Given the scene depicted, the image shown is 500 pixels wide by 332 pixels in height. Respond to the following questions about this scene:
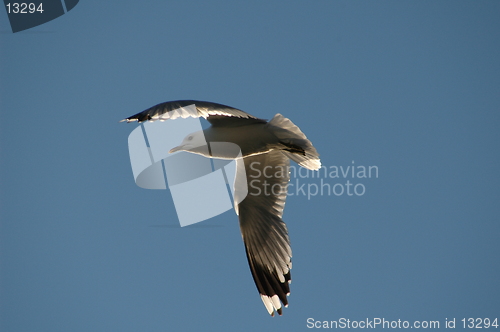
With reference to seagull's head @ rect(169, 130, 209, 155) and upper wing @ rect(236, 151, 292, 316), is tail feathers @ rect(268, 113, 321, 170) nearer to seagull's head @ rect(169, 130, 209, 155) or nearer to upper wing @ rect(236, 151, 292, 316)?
upper wing @ rect(236, 151, 292, 316)

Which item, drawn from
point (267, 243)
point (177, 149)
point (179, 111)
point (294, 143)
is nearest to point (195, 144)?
point (177, 149)

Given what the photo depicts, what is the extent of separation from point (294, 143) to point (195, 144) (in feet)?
2.89

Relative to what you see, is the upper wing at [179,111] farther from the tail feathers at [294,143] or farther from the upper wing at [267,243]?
the upper wing at [267,243]

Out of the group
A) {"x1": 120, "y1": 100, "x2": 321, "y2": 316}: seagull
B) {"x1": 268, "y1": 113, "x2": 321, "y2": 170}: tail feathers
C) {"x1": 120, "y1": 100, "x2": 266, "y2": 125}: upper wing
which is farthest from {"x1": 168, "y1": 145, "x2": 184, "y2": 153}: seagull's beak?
{"x1": 120, "y1": 100, "x2": 266, "y2": 125}: upper wing

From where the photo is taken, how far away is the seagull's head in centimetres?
496

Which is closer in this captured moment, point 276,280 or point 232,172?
point 276,280

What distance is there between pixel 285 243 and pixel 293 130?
1.05 m

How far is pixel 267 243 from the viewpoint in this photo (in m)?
5.24

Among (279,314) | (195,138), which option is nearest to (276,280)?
(279,314)

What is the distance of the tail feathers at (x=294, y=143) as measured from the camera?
4.89 m

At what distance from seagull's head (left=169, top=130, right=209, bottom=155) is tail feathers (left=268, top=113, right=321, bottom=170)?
611 millimetres

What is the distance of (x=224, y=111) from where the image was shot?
4.00 meters

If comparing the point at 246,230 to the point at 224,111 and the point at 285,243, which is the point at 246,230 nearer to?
the point at 285,243

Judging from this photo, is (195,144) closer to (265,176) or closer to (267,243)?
(265,176)
